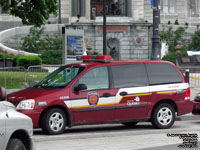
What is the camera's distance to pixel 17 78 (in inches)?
912

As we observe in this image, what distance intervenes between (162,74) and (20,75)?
30.1 feet

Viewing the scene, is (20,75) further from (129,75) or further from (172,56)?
(172,56)

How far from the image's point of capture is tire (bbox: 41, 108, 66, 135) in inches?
522

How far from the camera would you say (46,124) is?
13.2 meters

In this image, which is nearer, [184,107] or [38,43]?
[184,107]

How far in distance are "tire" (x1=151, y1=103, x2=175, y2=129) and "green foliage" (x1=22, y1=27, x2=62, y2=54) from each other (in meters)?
34.3

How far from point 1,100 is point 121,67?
21.3 feet

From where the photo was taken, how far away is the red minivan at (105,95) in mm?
13422

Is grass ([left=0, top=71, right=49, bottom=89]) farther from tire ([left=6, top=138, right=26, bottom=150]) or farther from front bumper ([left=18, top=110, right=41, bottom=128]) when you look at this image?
tire ([left=6, top=138, right=26, bottom=150])

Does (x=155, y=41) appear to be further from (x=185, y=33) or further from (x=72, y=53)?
(x=185, y=33)

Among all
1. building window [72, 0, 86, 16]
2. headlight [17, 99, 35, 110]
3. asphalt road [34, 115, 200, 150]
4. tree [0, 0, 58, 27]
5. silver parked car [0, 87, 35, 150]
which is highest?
building window [72, 0, 86, 16]

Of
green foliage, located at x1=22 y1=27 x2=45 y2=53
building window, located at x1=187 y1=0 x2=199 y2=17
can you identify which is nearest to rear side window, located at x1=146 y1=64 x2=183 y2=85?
green foliage, located at x1=22 y1=27 x2=45 y2=53

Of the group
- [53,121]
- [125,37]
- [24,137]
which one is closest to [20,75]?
[53,121]

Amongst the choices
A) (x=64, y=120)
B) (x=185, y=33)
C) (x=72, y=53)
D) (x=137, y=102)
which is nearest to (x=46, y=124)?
(x=64, y=120)
